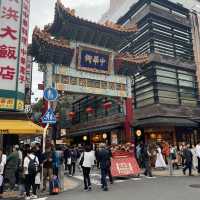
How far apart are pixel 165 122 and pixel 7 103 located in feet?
46.9

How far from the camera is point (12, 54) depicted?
43.1ft

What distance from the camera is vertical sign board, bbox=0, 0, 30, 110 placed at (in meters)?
12.9

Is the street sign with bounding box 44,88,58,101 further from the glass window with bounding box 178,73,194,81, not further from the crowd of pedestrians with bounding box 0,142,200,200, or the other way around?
the glass window with bounding box 178,73,194,81

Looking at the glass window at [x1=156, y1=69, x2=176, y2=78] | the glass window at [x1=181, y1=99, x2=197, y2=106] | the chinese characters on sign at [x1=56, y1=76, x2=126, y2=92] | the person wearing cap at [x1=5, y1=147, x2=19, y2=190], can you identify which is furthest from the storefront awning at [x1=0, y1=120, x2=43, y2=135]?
the glass window at [x1=181, y1=99, x2=197, y2=106]

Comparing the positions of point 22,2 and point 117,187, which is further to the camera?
point 22,2

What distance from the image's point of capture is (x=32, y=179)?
980 centimetres

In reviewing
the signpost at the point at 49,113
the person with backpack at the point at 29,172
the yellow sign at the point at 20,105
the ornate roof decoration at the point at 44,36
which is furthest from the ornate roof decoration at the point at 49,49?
the person with backpack at the point at 29,172

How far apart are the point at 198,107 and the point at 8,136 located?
2147 centimetres

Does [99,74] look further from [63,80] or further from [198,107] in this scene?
[198,107]

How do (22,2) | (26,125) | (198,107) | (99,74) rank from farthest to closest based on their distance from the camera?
(198,107)
(99,74)
(22,2)
(26,125)

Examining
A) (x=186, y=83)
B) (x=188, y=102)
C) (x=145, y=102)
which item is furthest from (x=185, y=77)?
(x=145, y=102)

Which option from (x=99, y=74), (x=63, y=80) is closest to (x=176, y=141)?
(x=99, y=74)

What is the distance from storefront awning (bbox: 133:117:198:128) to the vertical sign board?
1284cm

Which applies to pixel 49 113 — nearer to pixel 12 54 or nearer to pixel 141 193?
pixel 12 54
